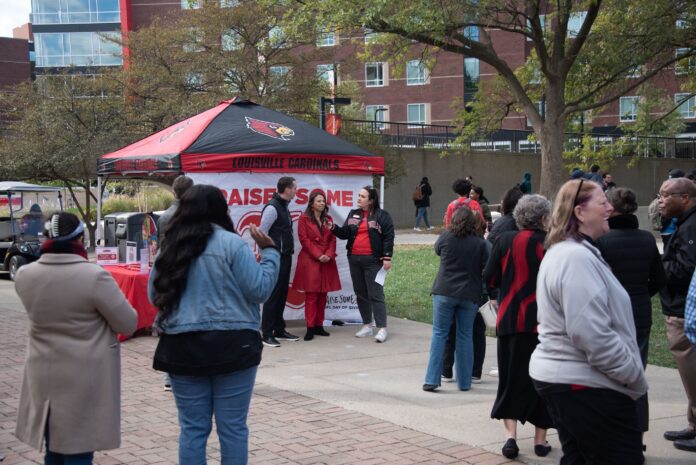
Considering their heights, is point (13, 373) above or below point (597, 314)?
below

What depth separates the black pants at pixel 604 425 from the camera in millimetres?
3521

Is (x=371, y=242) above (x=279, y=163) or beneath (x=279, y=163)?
beneath

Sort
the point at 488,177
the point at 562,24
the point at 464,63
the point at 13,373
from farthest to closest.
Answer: the point at 464,63, the point at 488,177, the point at 562,24, the point at 13,373

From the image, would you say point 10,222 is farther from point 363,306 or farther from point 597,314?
point 597,314

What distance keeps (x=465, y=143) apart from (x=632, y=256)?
2192 cm

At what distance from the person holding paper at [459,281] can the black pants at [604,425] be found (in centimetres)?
346

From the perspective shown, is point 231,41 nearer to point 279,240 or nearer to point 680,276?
point 279,240

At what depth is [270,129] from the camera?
10586 mm

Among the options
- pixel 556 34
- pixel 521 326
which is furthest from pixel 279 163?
pixel 556 34

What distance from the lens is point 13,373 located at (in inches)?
336

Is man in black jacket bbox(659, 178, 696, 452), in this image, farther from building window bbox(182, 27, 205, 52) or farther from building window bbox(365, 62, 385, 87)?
building window bbox(365, 62, 385, 87)

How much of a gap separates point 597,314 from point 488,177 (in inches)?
1375

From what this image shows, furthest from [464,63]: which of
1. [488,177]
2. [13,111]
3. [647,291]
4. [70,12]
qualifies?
[647,291]

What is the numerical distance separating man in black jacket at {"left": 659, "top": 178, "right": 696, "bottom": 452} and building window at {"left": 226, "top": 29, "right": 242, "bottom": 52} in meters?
21.9
